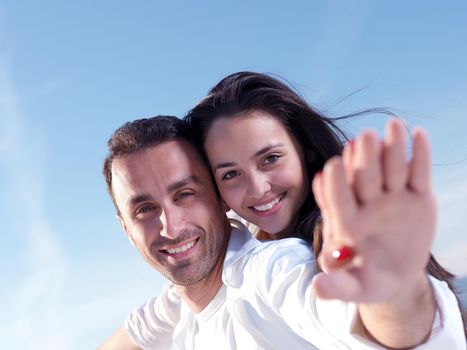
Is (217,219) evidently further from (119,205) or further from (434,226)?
(434,226)

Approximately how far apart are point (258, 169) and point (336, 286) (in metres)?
1.95

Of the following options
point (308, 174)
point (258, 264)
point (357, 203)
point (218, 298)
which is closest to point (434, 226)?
point (357, 203)

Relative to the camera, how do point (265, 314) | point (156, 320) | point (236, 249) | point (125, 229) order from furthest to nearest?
1. point (156, 320)
2. point (125, 229)
3. point (236, 249)
4. point (265, 314)

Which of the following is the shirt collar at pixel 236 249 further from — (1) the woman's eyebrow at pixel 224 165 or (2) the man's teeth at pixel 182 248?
(1) the woman's eyebrow at pixel 224 165

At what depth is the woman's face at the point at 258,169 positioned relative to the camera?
3.19 metres

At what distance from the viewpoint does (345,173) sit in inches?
50.4

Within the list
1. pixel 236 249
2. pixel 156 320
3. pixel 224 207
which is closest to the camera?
pixel 236 249

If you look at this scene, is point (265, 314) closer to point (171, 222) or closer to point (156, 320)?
point (171, 222)

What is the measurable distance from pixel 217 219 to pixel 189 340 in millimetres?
703

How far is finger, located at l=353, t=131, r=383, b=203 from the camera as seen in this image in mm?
1254

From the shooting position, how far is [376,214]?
4.39ft

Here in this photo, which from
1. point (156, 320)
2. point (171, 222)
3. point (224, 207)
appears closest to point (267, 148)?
point (224, 207)

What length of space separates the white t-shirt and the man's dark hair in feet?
2.00

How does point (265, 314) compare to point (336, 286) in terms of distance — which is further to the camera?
point (265, 314)
